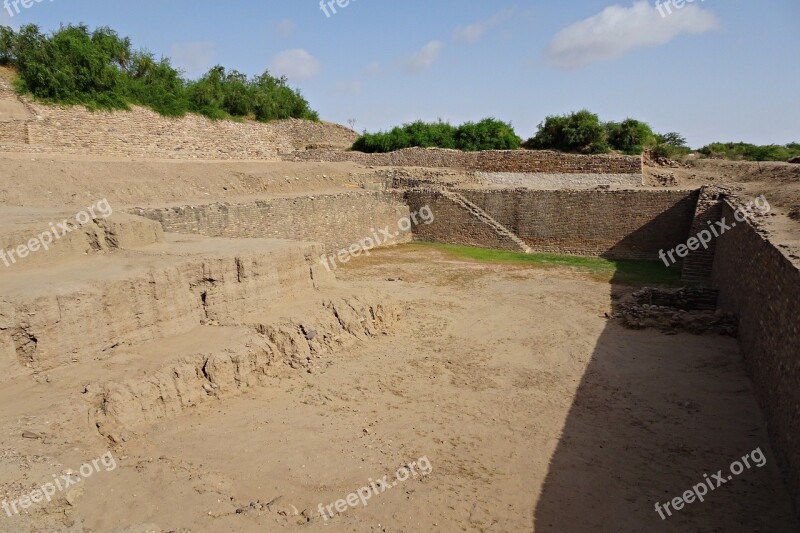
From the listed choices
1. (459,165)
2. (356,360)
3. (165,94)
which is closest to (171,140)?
(165,94)

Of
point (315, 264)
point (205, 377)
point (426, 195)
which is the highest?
point (426, 195)

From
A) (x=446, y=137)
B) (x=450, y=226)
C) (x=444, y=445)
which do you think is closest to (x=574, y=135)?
(x=446, y=137)

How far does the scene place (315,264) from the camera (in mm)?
9391

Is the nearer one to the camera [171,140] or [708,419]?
[708,419]

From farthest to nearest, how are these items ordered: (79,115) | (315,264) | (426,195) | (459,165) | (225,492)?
1. (459,165)
2. (426,195)
3. (79,115)
4. (315,264)
5. (225,492)

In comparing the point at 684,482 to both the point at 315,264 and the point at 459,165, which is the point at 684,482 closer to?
the point at 315,264

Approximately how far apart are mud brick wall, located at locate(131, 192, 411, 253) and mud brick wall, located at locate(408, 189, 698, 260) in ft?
6.95

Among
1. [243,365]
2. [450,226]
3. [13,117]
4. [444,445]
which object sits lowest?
[444,445]

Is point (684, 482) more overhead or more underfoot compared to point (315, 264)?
more underfoot

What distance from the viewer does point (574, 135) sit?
2420 cm

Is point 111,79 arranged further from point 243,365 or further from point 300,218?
point 243,365

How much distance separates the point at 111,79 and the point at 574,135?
64.5 ft

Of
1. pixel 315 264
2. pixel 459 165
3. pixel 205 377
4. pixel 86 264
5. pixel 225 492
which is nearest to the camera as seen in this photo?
Result: pixel 225 492

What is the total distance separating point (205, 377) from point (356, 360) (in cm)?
258
